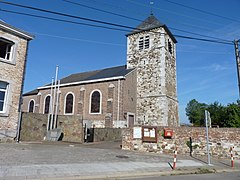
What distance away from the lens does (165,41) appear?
30.8 m

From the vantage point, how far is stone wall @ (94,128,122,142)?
2141 cm

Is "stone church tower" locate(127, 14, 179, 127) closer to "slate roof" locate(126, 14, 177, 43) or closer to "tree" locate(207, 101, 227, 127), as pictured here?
"slate roof" locate(126, 14, 177, 43)

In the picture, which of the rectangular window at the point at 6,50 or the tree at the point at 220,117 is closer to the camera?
the rectangular window at the point at 6,50

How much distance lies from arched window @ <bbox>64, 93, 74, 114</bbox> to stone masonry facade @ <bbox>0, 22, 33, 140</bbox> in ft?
55.4

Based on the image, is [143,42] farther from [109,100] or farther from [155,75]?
[109,100]

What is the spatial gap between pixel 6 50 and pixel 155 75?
64.1 feet

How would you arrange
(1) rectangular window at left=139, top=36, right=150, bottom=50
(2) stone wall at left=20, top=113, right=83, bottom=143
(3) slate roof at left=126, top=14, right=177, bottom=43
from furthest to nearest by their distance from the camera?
(1) rectangular window at left=139, top=36, right=150, bottom=50 < (3) slate roof at left=126, top=14, right=177, bottom=43 < (2) stone wall at left=20, top=113, right=83, bottom=143

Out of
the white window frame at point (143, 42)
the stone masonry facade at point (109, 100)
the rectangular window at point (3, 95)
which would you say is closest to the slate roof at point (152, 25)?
the white window frame at point (143, 42)

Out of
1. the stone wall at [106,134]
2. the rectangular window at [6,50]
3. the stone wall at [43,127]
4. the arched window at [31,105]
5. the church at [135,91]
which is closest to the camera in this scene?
the rectangular window at [6,50]

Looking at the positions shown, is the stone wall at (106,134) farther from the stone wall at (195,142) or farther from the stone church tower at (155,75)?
the stone wall at (195,142)

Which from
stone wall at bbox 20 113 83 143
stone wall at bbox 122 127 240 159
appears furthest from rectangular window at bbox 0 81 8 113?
stone wall at bbox 122 127 240 159

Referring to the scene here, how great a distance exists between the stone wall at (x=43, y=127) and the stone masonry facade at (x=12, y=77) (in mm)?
1737

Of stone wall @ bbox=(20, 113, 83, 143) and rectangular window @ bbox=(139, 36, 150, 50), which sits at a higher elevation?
rectangular window @ bbox=(139, 36, 150, 50)

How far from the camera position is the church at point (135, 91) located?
27531 mm
